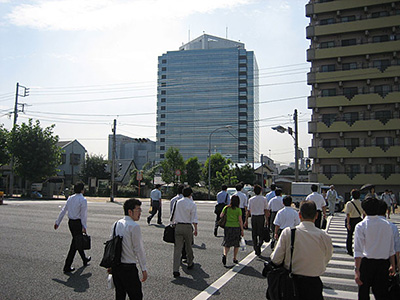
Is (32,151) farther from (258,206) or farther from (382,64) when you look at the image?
(382,64)

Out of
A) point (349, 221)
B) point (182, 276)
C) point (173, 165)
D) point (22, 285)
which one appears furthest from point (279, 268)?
point (173, 165)

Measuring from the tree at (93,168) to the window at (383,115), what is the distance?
3791cm

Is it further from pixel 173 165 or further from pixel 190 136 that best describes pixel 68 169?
pixel 190 136

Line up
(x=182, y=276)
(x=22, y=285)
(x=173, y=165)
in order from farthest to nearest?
(x=173, y=165) → (x=182, y=276) → (x=22, y=285)

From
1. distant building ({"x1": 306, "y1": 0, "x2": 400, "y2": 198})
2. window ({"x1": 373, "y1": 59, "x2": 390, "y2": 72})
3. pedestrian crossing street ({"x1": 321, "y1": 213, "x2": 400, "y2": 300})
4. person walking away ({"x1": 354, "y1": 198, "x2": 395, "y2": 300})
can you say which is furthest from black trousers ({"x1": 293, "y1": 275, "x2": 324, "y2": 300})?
window ({"x1": 373, "y1": 59, "x2": 390, "y2": 72})

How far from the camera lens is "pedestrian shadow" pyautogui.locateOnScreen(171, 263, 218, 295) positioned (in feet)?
21.7

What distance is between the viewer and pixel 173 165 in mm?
50219

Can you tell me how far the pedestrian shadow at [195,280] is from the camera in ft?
21.7

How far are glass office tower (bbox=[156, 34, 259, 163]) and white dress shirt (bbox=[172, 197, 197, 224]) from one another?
109789 millimetres

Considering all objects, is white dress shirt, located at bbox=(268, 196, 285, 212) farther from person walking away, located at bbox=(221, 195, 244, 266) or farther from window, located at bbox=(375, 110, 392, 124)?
window, located at bbox=(375, 110, 392, 124)

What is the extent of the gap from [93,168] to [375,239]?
52.3 meters

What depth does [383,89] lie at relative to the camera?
40844mm

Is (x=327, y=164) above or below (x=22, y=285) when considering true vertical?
above

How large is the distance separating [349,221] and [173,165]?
4139cm
